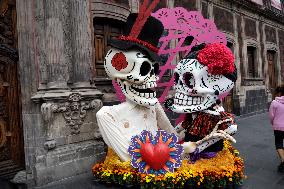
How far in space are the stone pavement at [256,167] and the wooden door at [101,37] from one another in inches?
87.3

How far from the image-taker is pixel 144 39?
3830mm

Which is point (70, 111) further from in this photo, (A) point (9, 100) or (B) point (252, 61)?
(B) point (252, 61)

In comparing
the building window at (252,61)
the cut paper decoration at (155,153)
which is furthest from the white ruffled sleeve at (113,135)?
the building window at (252,61)

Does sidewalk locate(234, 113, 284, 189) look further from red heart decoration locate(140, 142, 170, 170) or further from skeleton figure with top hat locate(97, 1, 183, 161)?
skeleton figure with top hat locate(97, 1, 183, 161)

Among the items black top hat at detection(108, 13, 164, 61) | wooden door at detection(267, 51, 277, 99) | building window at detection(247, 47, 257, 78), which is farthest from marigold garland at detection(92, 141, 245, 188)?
wooden door at detection(267, 51, 277, 99)

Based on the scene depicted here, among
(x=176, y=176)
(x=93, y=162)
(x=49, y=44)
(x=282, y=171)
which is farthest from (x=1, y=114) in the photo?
(x=282, y=171)

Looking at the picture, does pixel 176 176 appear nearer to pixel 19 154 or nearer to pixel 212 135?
pixel 212 135

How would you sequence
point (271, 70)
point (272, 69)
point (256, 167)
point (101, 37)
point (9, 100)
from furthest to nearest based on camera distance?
point (272, 69) < point (271, 70) < point (101, 37) < point (9, 100) < point (256, 167)

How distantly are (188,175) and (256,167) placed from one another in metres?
1.69

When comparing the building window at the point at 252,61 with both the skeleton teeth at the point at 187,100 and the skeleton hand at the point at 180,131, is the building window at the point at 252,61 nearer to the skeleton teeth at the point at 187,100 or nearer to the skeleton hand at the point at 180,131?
the skeleton hand at the point at 180,131

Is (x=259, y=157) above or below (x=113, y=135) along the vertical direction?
below

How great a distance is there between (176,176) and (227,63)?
4.95 ft

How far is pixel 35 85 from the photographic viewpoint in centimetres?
475

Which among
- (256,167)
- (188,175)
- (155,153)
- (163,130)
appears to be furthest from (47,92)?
(256,167)
